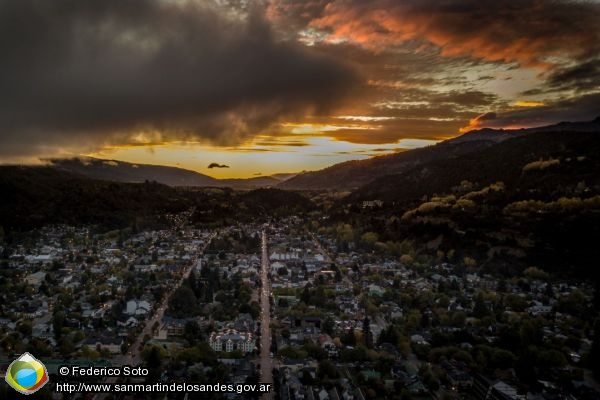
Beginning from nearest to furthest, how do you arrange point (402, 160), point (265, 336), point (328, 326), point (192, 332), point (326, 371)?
point (326, 371), point (192, 332), point (265, 336), point (328, 326), point (402, 160)

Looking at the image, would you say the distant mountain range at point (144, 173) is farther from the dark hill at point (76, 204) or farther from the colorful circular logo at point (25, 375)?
the colorful circular logo at point (25, 375)

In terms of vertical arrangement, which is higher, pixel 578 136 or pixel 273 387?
pixel 578 136

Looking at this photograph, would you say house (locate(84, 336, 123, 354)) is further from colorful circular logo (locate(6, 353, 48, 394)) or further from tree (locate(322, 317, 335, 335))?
tree (locate(322, 317, 335, 335))

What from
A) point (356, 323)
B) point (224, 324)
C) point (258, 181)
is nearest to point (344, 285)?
point (356, 323)

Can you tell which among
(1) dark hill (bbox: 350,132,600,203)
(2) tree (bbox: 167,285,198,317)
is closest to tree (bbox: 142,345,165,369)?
(2) tree (bbox: 167,285,198,317)

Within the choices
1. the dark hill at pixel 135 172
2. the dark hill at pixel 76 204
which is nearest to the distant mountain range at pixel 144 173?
the dark hill at pixel 135 172

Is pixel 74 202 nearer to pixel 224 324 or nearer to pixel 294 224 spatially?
pixel 294 224

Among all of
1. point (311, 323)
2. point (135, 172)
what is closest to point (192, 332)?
point (311, 323)

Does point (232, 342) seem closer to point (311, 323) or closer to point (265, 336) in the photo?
point (265, 336)
